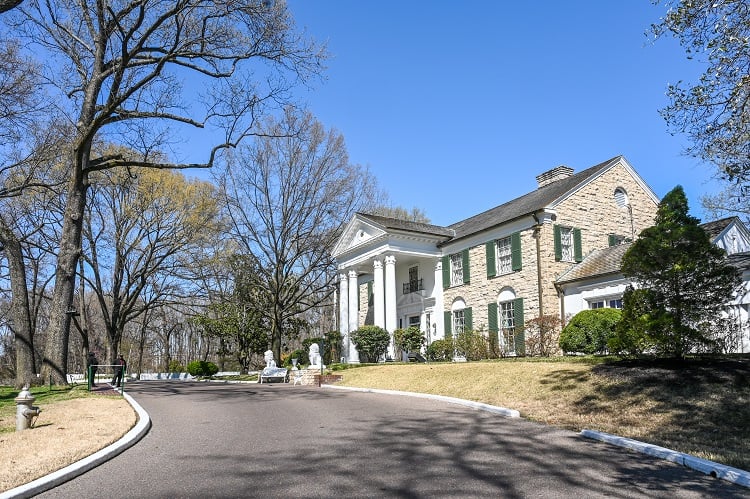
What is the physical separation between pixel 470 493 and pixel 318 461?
1924 millimetres

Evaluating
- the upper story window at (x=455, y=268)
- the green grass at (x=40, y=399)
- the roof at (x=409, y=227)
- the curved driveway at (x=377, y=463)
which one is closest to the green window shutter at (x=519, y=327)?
the upper story window at (x=455, y=268)

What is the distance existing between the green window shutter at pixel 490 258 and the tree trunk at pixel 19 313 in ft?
56.1

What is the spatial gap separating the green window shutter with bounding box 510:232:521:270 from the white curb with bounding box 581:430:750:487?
1481 centimetres

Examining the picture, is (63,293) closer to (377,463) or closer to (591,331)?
(377,463)

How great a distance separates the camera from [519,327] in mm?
20594

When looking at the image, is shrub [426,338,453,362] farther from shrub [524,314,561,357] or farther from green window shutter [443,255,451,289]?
green window shutter [443,255,451,289]

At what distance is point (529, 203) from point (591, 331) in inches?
337

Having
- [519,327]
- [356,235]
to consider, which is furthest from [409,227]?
[519,327]

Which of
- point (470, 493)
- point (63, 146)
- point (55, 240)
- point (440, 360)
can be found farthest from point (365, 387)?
point (55, 240)

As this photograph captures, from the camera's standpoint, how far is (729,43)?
893 cm

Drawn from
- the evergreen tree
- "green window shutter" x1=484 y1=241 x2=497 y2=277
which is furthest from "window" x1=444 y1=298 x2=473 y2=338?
the evergreen tree

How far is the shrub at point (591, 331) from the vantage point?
55.5ft

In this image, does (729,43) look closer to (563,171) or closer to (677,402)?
(677,402)

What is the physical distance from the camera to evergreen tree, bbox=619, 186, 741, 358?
11.2 metres
